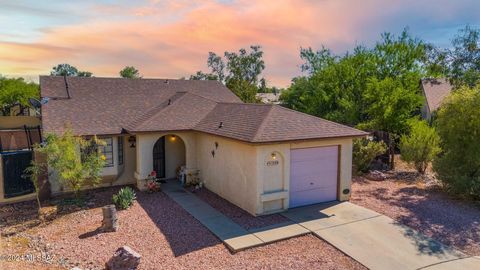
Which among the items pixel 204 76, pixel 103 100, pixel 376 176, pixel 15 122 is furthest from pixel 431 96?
pixel 15 122

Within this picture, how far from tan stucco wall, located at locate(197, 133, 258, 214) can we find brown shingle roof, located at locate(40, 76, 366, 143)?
0.61 metres

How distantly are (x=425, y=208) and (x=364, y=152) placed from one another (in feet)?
17.3

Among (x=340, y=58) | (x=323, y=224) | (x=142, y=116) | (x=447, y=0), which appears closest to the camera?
(x=323, y=224)

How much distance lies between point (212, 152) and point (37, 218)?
7123 mm

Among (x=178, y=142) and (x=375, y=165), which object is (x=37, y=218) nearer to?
(x=178, y=142)

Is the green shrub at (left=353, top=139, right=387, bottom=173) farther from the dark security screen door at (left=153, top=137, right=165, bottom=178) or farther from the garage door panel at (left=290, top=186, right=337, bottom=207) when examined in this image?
the dark security screen door at (left=153, top=137, right=165, bottom=178)

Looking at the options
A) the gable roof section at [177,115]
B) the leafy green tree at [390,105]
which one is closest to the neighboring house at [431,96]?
the leafy green tree at [390,105]

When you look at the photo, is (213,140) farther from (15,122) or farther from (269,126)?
(15,122)

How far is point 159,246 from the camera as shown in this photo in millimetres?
9445

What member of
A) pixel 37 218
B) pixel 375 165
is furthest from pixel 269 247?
pixel 375 165

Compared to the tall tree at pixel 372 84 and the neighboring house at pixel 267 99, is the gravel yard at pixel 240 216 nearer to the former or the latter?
the tall tree at pixel 372 84

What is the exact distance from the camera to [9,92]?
3922 cm

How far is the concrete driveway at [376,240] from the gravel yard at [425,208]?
636 mm

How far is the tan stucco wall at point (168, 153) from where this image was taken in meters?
14.9
